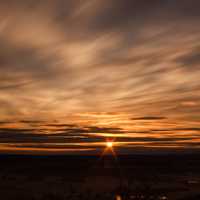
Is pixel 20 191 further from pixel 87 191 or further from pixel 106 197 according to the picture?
pixel 106 197

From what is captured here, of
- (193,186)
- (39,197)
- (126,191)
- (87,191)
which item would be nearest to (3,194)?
(39,197)

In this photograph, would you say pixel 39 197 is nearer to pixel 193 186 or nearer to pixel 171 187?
pixel 171 187

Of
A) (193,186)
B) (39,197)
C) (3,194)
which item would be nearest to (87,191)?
(39,197)

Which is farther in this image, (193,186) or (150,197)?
(193,186)

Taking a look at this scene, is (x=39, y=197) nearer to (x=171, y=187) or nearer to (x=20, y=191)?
(x=20, y=191)

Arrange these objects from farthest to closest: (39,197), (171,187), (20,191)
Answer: (171,187)
(20,191)
(39,197)

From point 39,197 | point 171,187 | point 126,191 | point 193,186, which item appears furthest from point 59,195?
point 193,186

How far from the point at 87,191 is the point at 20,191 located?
6417 millimetres

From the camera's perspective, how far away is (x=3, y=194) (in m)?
28.2

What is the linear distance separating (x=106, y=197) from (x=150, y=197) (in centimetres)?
382

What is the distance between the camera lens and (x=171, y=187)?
110ft

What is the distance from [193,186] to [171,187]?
2.71m

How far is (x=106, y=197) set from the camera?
27.3 meters

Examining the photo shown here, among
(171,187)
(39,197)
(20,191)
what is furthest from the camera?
(171,187)
